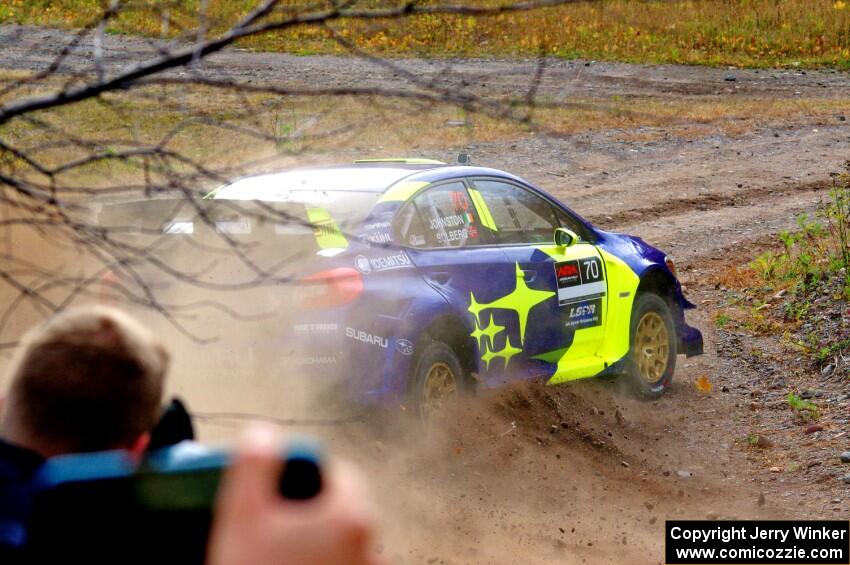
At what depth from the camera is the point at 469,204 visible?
25.8 ft

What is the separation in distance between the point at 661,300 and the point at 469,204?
2347mm

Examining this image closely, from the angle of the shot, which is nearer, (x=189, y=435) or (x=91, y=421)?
(x=91, y=421)

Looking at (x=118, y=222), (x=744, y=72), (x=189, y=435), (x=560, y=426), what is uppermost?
(x=744, y=72)

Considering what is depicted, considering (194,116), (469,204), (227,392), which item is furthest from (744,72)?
(194,116)

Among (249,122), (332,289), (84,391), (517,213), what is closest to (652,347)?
(517,213)

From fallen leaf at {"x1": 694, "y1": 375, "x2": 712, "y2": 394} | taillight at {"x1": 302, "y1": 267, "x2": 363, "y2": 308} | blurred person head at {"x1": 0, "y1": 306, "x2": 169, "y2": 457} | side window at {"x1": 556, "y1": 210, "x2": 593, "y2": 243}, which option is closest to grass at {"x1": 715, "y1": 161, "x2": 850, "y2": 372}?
fallen leaf at {"x1": 694, "y1": 375, "x2": 712, "y2": 394}

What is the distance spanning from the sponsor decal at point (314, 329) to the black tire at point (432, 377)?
2.12 feet

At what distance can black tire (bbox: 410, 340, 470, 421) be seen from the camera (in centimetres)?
693

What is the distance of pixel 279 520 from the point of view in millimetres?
987

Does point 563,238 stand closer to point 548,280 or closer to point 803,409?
point 548,280

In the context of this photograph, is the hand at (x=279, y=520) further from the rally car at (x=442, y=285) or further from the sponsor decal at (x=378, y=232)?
the sponsor decal at (x=378, y=232)

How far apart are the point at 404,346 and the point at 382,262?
0.50 m

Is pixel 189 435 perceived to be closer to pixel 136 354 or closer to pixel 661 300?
pixel 136 354

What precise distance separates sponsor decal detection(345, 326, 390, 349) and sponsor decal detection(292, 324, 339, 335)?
0.28 ft
